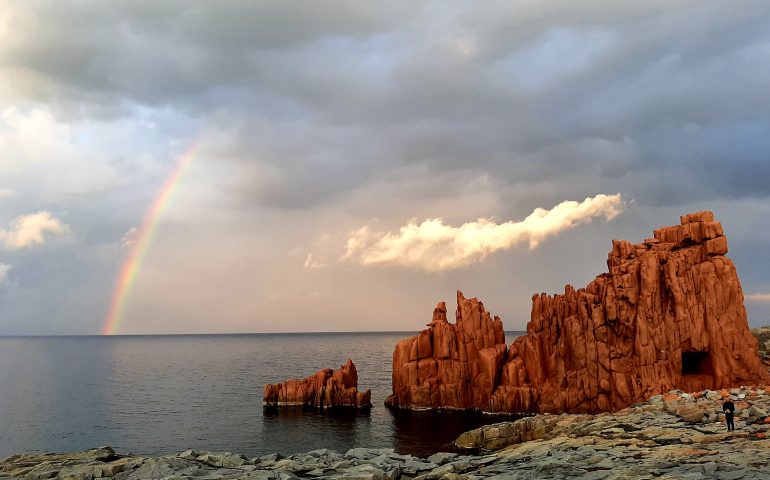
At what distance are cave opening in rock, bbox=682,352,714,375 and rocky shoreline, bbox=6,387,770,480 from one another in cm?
A: 2071

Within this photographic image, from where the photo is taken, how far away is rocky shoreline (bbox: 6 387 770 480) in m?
31.0

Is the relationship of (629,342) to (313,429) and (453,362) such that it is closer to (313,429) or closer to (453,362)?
(453,362)

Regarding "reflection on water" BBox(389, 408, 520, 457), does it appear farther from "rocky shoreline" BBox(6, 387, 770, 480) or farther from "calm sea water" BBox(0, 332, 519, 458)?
"rocky shoreline" BBox(6, 387, 770, 480)

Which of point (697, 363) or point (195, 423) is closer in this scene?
point (697, 363)

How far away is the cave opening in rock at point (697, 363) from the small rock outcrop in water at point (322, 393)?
51429 millimetres

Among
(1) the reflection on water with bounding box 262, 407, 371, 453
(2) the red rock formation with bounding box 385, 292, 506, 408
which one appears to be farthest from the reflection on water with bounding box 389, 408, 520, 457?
(1) the reflection on water with bounding box 262, 407, 371, 453

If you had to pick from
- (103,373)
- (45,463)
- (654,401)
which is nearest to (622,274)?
(654,401)

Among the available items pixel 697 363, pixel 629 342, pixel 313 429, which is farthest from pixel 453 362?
pixel 697 363

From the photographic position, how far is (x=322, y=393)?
9575cm

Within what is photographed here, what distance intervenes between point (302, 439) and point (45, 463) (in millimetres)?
36826

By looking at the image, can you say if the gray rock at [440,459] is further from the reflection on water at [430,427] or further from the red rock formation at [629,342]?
the red rock formation at [629,342]

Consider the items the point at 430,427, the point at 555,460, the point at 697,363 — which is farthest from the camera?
the point at 697,363

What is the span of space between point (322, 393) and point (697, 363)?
61.0 m

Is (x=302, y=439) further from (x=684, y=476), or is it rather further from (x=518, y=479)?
(x=684, y=476)
